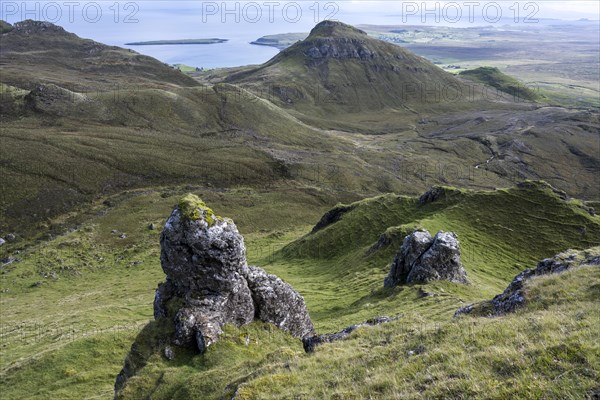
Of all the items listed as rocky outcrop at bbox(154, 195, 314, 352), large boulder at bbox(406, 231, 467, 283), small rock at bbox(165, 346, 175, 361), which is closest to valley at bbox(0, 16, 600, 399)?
small rock at bbox(165, 346, 175, 361)

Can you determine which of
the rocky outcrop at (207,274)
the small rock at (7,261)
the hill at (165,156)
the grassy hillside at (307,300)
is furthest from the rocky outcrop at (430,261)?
the hill at (165,156)

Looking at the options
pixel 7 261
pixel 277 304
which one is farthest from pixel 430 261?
pixel 7 261

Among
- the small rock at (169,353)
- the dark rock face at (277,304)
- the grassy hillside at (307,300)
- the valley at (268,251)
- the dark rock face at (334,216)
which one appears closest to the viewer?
the grassy hillside at (307,300)

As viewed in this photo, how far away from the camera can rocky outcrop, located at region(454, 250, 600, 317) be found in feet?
72.9

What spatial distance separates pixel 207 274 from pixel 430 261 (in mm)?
26239

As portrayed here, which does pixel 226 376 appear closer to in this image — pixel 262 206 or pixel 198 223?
pixel 198 223

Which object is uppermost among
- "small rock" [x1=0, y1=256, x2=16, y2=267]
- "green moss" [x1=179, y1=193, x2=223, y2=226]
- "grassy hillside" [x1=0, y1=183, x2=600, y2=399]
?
"green moss" [x1=179, y1=193, x2=223, y2=226]

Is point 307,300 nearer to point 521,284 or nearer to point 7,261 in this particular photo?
point 521,284

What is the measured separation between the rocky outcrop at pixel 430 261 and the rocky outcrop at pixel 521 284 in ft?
41.5

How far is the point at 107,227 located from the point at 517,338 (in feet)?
309

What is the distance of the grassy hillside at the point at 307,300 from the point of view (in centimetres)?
1498

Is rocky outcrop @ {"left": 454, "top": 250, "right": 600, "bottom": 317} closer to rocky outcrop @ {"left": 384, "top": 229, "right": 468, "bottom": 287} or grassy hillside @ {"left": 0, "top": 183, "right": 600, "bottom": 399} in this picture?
grassy hillside @ {"left": 0, "top": 183, "right": 600, "bottom": 399}

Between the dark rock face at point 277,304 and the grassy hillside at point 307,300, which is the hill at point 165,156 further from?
the dark rock face at point 277,304

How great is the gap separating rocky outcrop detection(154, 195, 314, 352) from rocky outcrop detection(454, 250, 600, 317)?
13518mm
